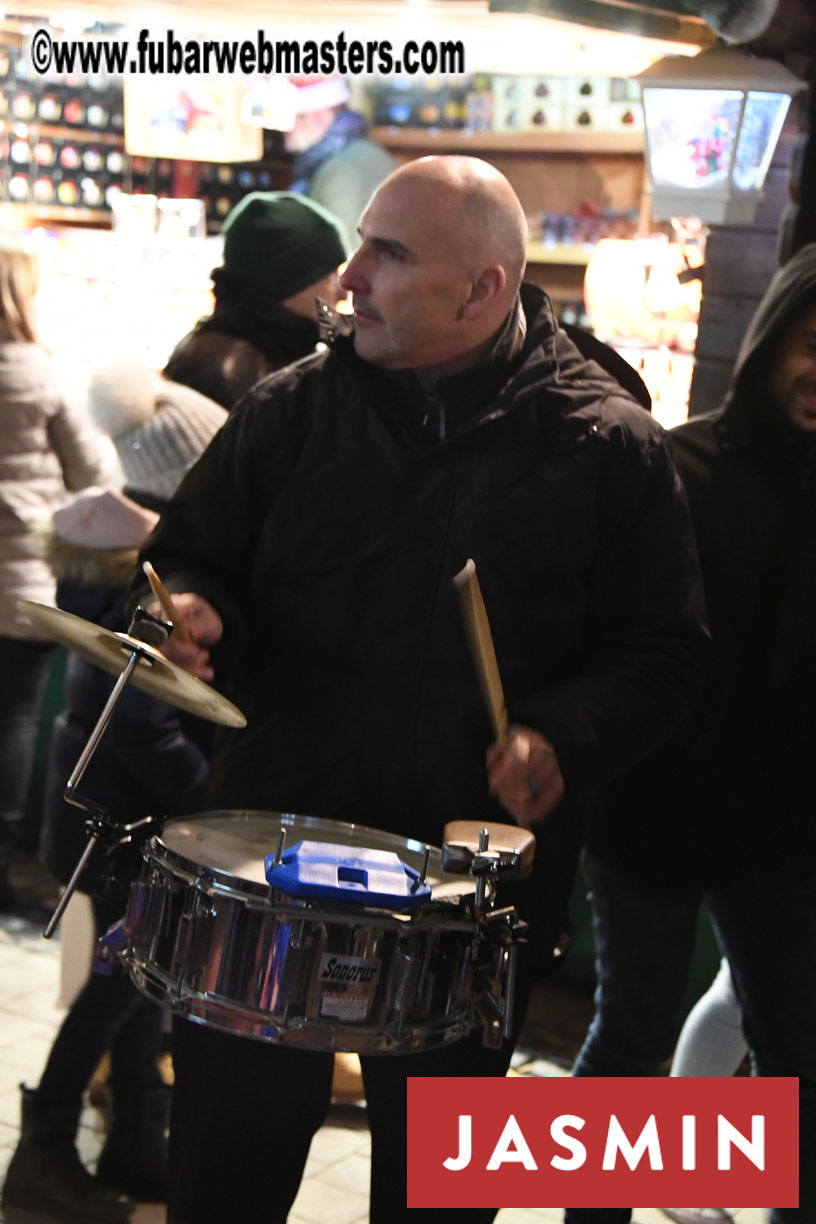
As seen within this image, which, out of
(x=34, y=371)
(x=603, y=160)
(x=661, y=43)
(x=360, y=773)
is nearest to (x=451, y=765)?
(x=360, y=773)

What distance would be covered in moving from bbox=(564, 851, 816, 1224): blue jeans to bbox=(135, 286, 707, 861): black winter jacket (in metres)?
0.47

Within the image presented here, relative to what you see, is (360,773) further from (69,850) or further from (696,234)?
(696,234)

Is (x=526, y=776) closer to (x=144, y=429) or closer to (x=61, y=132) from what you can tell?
(x=144, y=429)

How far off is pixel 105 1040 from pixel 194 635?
1131 mm

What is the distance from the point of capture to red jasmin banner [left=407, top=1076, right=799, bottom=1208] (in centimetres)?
212

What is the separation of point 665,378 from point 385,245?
2977 millimetres

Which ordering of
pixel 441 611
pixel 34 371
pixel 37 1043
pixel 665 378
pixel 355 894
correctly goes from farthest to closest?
pixel 665 378
pixel 34 371
pixel 37 1043
pixel 441 611
pixel 355 894

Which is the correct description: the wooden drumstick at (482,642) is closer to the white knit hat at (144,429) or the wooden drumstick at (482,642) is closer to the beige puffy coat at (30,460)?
the white knit hat at (144,429)

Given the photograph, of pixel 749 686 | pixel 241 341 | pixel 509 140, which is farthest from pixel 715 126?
pixel 509 140

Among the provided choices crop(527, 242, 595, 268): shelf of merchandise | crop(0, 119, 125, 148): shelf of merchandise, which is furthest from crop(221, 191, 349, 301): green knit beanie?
crop(0, 119, 125, 148): shelf of merchandise

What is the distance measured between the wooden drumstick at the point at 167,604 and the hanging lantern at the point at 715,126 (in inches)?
86.3

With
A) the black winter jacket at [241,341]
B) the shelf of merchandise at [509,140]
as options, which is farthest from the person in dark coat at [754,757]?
the shelf of merchandise at [509,140]

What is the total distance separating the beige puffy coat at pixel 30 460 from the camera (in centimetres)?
389

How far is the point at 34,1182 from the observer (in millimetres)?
2678
